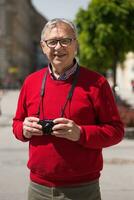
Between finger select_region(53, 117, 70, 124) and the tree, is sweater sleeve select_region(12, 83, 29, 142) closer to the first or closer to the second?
finger select_region(53, 117, 70, 124)

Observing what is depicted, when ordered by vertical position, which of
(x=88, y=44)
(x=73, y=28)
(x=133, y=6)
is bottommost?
(x=88, y=44)

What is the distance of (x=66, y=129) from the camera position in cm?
340

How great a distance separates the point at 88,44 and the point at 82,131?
2574 cm

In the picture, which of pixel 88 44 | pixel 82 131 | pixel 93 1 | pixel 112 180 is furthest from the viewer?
pixel 88 44

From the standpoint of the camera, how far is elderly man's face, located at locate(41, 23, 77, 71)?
358cm

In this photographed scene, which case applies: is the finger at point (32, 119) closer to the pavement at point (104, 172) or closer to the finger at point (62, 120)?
the finger at point (62, 120)

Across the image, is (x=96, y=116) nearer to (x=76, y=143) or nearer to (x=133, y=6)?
(x=76, y=143)

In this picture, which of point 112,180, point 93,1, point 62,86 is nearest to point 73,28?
point 62,86

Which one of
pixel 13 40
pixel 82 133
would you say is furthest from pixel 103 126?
pixel 13 40

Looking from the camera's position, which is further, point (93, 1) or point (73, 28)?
point (93, 1)

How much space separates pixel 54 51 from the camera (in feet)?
11.8

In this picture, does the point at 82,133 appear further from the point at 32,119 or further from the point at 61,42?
the point at 61,42

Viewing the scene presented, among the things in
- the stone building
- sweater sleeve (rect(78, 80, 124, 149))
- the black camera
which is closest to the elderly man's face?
sweater sleeve (rect(78, 80, 124, 149))

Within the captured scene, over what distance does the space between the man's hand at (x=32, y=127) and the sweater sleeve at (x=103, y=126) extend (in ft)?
0.77
